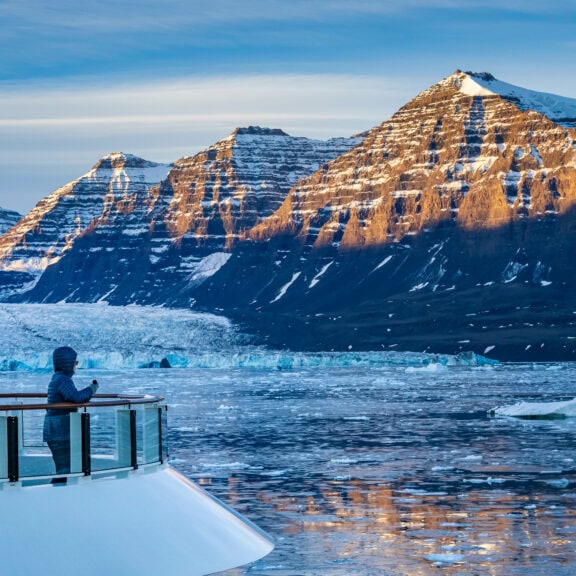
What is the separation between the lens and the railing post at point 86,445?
16031mm

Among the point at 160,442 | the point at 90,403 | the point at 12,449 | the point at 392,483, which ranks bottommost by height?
the point at 392,483

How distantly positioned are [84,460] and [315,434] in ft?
93.0

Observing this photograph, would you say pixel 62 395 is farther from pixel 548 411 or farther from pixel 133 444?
pixel 548 411

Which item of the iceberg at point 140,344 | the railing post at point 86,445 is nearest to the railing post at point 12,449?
the railing post at point 86,445

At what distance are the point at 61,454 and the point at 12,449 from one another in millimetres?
662

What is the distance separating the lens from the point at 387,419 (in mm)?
51469

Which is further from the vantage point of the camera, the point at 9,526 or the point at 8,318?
the point at 8,318

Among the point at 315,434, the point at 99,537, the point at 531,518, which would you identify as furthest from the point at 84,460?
the point at 315,434

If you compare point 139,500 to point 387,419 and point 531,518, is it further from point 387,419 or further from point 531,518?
point 387,419

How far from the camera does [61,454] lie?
15930 millimetres

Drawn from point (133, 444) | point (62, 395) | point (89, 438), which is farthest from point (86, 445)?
point (133, 444)

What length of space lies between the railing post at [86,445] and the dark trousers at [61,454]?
21 cm

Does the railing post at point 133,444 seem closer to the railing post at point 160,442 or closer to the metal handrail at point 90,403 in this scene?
the metal handrail at point 90,403

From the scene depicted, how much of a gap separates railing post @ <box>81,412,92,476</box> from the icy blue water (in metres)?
3.05
